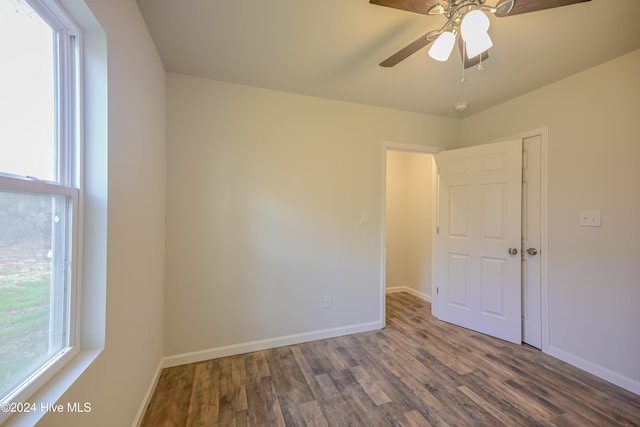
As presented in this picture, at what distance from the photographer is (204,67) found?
201cm

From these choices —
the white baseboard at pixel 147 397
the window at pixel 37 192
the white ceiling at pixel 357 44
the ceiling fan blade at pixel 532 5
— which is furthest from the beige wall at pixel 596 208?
the window at pixel 37 192

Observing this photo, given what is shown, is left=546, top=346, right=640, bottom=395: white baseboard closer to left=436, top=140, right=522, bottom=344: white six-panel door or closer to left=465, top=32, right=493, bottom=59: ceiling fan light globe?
left=436, top=140, right=522, bottom=344: white six-panel door

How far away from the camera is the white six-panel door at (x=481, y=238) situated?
247 centimetres

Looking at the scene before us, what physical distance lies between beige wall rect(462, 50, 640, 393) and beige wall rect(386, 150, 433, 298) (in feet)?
5.16

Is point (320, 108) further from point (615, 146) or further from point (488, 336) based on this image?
point (488, 336)

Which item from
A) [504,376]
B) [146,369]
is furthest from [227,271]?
[504,376]

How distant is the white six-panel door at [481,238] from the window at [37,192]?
313cm

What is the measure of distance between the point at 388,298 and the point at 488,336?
53.4 inches

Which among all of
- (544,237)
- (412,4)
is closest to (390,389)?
(544,237)

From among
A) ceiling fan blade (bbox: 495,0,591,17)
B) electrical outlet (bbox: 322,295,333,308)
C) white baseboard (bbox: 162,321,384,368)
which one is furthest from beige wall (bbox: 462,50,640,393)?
electrical outlet (bbox: 322,295,333,308)

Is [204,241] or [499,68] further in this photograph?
[204,241]

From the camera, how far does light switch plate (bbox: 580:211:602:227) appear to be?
1.98 m

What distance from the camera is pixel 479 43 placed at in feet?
4.00

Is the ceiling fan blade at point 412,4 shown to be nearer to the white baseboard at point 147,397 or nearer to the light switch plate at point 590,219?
the light switch plate at point 590,219
